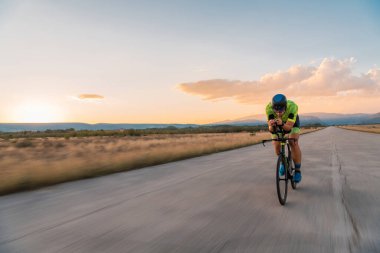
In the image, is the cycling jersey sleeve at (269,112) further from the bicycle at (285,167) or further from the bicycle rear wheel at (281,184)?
the bicycle rear wheel at (281,184)

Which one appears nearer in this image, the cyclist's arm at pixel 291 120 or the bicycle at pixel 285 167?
the bicycle at pixel 285 167

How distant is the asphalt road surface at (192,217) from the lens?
13.0 feet

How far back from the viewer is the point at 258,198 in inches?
264

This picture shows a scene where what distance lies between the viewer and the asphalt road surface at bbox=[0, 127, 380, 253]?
13.0 ft

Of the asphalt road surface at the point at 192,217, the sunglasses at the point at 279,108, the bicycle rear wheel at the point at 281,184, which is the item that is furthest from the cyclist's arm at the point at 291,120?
the asphalt road surface at the point at 192,217

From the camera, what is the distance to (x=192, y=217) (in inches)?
205

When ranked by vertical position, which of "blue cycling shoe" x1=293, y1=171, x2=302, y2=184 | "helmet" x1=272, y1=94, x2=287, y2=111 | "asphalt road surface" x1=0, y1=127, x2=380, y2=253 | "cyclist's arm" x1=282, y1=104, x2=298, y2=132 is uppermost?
"helmet" x1=272, y1=94, x2=287, y2=111

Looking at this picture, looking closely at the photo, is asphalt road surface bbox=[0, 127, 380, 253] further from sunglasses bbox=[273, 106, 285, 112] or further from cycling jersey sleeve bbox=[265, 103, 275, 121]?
sunglasses bbox=[273, 106, 285, 112]

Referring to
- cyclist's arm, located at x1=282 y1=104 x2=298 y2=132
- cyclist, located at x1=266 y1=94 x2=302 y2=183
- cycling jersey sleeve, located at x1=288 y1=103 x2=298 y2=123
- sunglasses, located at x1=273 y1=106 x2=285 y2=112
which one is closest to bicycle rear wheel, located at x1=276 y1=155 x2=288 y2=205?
cyclist, located at x1=266 y1=94 x2=302 y2=183

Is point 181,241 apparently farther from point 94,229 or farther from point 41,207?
point 41,207

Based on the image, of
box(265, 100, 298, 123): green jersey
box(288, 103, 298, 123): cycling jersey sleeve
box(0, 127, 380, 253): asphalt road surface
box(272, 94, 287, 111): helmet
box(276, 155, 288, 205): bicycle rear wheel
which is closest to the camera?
box(0, 127, 380, 253): asphalt road surface

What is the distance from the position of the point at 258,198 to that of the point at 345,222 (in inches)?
74.9

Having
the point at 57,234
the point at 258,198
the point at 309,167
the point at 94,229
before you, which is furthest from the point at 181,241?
the point at 309,167

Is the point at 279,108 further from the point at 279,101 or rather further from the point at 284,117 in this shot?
the point at 284,117
